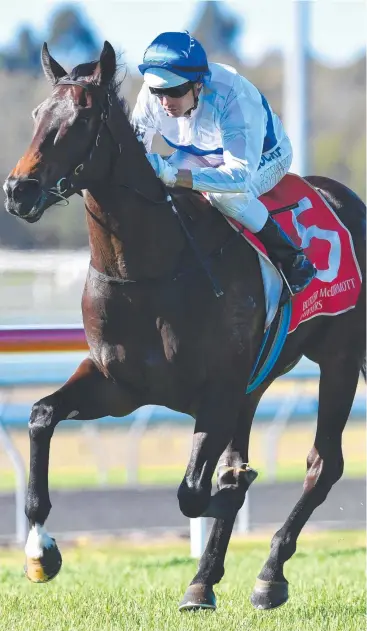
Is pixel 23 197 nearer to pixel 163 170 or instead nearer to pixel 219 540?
pixel 163 170

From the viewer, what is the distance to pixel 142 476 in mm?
9266

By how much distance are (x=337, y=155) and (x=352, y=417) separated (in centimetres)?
1718

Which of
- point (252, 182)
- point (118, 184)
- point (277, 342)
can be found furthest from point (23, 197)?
point (277, 342)

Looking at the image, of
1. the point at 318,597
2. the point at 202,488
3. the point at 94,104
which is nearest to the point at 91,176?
the point at 94,104

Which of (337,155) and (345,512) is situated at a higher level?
(345,512)

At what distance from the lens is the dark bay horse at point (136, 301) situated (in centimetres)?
410

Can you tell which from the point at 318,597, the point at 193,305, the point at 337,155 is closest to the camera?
the point at 193,305

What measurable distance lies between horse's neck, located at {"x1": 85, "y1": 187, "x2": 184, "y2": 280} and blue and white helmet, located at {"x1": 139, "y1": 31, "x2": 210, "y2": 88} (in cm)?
39

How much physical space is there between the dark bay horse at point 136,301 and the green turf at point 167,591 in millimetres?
417

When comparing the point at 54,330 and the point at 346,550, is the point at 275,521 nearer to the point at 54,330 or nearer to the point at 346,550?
the point at 346,550

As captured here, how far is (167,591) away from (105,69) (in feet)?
7.28

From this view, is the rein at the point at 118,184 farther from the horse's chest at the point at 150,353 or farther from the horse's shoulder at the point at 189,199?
the horse's chest at the point at 150,353

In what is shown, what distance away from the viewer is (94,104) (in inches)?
161

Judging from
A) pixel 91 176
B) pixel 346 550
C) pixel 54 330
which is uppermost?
pixel 91 176
